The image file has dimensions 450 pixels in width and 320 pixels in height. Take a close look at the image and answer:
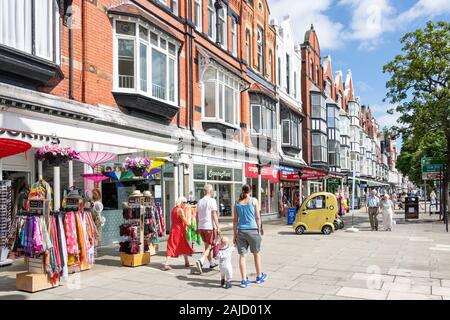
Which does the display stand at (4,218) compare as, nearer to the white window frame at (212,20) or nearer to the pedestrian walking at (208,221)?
the pedestrian walking at (208,221)

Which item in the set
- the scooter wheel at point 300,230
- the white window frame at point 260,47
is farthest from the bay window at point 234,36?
the scooter wheel at point 300,230

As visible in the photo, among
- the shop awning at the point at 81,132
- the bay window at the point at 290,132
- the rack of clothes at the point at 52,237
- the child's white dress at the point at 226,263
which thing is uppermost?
the bay window at the point at 290,132

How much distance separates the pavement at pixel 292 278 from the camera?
23.1 ft

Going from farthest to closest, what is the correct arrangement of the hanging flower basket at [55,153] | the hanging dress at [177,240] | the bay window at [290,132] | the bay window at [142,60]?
the bay window at [290,132] → the bay window at [142,60] → the hanging dress at [177,240] → the hanging flower basket at [55,153]

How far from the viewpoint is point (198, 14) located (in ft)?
62.2

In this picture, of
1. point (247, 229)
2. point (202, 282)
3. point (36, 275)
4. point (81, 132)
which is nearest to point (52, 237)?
point (36, 275)

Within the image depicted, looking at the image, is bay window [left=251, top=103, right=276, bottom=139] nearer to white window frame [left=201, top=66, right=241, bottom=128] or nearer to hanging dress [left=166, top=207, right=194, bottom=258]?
white window frame [left=201, top=66, right=241, bottom=128]

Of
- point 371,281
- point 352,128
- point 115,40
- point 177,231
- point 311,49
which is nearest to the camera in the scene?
point 371,281

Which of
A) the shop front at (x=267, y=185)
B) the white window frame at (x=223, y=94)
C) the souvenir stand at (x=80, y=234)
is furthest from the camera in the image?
the shop front at (x=267, y=185)

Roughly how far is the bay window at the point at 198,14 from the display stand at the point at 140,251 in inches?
426

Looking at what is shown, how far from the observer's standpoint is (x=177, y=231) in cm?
963
